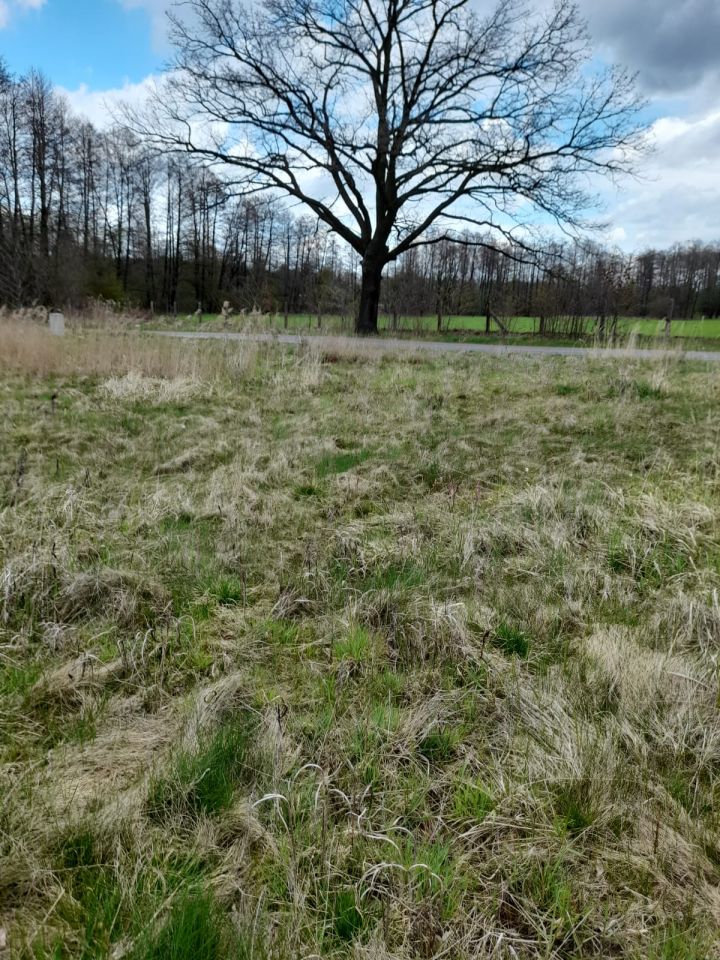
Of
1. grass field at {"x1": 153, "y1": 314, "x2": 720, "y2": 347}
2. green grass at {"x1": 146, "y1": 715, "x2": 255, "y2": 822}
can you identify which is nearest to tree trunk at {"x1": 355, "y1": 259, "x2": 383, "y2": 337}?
grass field at {"x1": 153, "y1": 314, "x2": 720, "y2": 347}

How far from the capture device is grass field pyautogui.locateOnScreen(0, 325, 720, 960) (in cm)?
118

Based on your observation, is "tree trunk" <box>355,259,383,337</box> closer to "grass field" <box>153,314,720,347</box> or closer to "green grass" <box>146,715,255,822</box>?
"grass field" <box>153,314,720,347</box>

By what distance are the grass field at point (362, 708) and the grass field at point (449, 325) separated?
Answer: 343 inches

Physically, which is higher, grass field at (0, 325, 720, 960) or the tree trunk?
the tree trunk

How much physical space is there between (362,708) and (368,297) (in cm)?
1720

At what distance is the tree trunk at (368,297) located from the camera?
1719cm

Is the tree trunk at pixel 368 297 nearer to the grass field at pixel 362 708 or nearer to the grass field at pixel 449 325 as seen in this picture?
the grass field at pixel 449 325

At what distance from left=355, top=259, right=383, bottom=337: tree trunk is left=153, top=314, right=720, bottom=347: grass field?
560mm

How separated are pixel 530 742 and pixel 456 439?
144 inches

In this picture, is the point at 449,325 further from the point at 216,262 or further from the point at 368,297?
the point at 216,262

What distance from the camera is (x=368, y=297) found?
57.5 feet

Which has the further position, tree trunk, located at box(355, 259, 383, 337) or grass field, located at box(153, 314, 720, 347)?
tree trunk, located at box(355, 259, 383, 337)

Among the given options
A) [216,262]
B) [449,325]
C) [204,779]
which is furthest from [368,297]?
[216,262]

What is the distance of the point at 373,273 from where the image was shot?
680 inches
